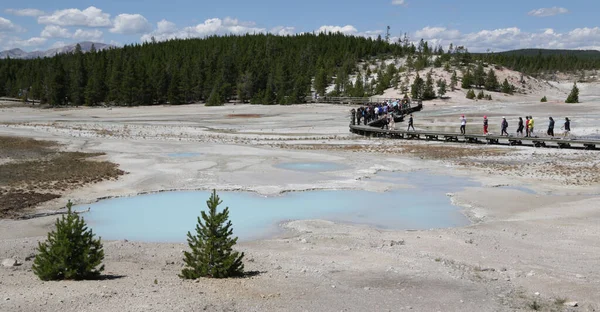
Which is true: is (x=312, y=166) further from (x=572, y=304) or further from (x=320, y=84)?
(x=320, y=84)

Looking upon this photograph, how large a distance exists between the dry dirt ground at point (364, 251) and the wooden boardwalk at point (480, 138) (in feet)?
7.54

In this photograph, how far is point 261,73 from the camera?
99.8 metres

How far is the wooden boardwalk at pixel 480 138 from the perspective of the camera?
35000mm

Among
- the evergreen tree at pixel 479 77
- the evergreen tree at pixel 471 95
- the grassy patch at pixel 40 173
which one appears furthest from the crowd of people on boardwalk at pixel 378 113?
the evergreen tree at pixel 479 77

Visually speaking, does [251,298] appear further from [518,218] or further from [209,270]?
[518,218]

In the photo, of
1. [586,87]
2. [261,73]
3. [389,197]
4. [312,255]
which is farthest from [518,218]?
[586,87]

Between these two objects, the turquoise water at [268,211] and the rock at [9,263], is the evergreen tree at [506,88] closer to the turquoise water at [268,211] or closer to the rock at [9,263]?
the turquoise water at [268,211]

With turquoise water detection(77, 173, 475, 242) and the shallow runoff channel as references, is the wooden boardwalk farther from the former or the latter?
turquoise water detection(77, 173, 475, 242)

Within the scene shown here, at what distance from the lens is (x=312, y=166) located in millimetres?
28266

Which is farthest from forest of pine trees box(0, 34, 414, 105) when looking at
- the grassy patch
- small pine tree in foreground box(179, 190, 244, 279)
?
small pine tree in foreground box(179, 190, 244, 279)

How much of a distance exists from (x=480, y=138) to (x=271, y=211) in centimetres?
2559

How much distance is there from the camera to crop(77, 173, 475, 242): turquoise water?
1619 cm

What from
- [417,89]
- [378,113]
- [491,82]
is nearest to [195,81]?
[417,89]

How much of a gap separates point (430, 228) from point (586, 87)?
423ft
